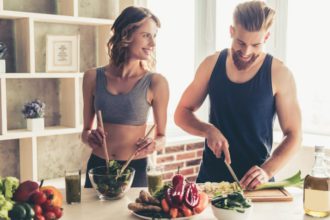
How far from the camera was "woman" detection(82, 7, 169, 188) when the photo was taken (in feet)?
7.83

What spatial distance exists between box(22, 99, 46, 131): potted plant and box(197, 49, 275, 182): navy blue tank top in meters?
1.28

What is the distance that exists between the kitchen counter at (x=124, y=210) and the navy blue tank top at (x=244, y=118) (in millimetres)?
345

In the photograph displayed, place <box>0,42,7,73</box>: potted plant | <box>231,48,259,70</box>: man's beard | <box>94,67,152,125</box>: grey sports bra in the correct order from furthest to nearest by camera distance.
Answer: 1. <box>0,42,7,73</box>: potted plant
2. <box>94,67,152,125</box>: grey sports bra
3. <box>231,48,259,70</box>: man's beard

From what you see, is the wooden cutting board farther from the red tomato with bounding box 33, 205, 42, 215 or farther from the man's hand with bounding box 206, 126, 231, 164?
the red tomato with bounding box 33, 205, 42, 215

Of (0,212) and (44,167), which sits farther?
(44,167)

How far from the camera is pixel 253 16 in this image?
6.90ft

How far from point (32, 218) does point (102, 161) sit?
857 mm

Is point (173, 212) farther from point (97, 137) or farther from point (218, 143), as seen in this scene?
point (97, 137)

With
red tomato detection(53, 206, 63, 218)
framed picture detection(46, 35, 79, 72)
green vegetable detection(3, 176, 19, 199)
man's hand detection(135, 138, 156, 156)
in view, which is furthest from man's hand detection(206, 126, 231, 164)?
framed picture detection(46, 35, 79, 72)

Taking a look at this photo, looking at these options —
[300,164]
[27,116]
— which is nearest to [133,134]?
[27,116]

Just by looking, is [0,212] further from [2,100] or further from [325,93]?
[325,93]

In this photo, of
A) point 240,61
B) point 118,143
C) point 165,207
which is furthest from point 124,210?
point 240,61

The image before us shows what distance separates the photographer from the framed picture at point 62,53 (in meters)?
3.15

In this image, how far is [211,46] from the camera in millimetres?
4176
